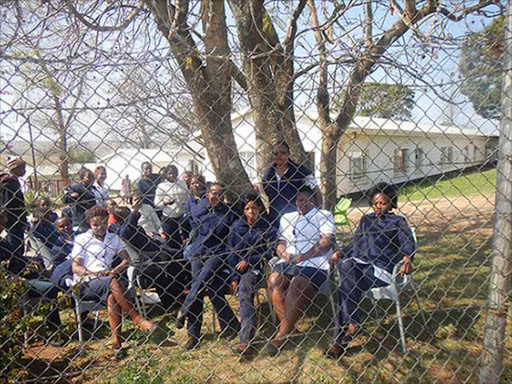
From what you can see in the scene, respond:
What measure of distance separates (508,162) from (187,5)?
3943 mm

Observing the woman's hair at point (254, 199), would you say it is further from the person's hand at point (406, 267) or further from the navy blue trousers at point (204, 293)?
the person's hand at point (406, 267)

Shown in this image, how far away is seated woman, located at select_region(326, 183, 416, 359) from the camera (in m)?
3.26

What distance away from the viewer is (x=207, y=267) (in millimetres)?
3348

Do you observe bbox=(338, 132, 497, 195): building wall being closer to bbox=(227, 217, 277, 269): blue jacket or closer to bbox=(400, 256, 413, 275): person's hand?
bbox=(400, 256, 413, 275): person's hand

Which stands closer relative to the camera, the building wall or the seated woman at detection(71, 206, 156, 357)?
the building wall

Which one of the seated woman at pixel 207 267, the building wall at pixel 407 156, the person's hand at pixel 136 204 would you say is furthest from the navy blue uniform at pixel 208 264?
the building wall at pixel 407 156

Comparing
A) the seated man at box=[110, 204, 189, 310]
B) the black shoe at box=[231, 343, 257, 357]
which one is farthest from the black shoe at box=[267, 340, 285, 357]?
the seated man at box=[110, 204, 189, 310]

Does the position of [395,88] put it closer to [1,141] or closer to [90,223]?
[1,141]

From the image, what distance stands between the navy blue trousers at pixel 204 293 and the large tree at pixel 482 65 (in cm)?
213

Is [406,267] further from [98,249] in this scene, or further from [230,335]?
[98,249]

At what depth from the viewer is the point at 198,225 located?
11.3 feet

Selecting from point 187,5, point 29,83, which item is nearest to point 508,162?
point 29,83

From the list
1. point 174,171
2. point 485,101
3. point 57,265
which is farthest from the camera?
point 57,265

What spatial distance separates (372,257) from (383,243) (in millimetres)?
173
